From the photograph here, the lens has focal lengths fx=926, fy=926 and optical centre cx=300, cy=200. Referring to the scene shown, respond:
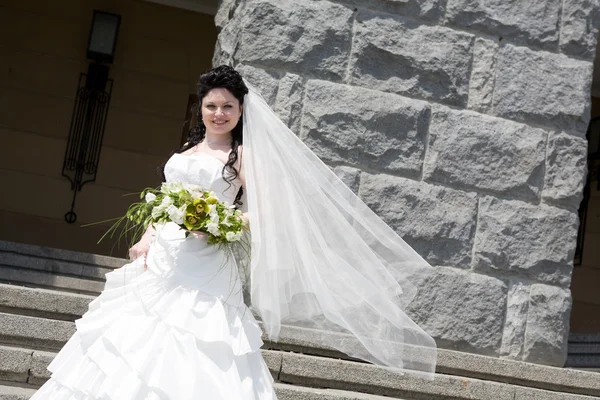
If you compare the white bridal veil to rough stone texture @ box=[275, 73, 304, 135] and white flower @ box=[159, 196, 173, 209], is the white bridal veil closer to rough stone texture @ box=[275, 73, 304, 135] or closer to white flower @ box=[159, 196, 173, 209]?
white flower @ box=[159, 196, 173, 209]

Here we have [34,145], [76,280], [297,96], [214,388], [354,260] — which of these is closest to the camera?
[214,388]

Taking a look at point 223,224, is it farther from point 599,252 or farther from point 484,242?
point 599,252

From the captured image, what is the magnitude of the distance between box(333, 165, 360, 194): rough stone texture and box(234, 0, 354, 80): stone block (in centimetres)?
57

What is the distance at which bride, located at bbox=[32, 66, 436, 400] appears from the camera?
11.6 ft

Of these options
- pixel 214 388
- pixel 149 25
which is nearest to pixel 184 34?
pixel 149 25

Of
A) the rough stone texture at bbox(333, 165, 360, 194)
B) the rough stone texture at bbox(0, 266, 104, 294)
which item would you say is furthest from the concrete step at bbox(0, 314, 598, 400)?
the rough stone texture at bbox(0, 266, 104, 294)

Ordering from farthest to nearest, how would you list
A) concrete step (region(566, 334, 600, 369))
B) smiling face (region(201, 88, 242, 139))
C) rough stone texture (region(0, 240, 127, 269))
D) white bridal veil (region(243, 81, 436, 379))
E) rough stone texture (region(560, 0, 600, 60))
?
concrete step (region(566, 334, 600, 369)), rough stone texture (region(0, 240, 127, 269)), rough stone texture (region(560, 0, 600, 60)), smiling face (region(201, 88, 242, 139)), white bridal veil (region(243, 81, 436, 379))

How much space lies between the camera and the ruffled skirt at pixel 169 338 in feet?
11.4

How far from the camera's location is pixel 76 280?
6570 millimetres

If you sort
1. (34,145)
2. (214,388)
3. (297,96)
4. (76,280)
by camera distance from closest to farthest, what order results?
(214,388), (297,96), (76,280), (34,145)

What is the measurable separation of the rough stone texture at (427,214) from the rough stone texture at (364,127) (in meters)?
0.12

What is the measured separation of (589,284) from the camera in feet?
Answer: 34.1

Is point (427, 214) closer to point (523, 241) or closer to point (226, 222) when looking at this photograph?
point (523, 241)

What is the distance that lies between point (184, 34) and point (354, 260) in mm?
6114
